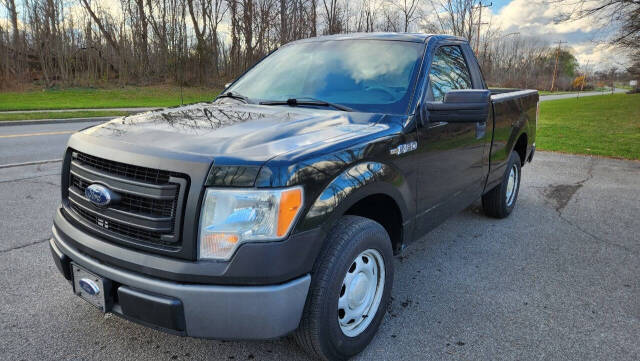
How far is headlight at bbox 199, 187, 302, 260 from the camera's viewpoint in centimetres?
190

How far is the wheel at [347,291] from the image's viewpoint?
2.14 metres

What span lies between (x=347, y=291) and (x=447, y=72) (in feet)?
7.11

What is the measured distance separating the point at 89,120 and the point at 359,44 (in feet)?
47.5

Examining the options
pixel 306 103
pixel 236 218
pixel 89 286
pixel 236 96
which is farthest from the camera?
pixel 236 96

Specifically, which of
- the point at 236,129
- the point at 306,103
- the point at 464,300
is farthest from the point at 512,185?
the point at 236,129

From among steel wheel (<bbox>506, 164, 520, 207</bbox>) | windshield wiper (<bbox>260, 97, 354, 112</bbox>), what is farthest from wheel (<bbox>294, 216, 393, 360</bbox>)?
steel wheel (<bbox>506, 164, 520, 207</bbox>)

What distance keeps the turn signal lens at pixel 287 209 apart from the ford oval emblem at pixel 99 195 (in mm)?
847

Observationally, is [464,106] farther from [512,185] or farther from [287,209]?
[512,185]

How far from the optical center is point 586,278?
3619mm

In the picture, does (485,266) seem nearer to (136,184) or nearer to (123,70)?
(136,184)

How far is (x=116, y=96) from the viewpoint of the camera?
88.5 ft

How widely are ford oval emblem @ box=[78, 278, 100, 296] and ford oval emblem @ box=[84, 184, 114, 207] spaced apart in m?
0.38

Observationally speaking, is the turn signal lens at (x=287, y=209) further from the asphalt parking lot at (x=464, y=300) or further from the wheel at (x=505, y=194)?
the wheel at (x=505, y=194)

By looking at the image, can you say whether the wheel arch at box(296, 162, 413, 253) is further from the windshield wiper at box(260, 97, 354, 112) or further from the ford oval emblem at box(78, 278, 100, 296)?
the ford oval emblem at box(78, 278, 100, 296)
